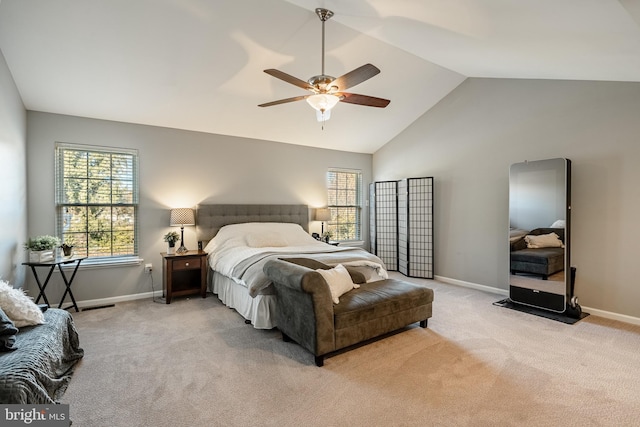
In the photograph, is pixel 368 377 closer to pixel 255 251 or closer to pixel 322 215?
pixel 255 251

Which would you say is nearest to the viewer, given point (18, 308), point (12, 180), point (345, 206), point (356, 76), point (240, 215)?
point (18, 308)

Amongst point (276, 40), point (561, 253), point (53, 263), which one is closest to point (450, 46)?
point (276, 40)

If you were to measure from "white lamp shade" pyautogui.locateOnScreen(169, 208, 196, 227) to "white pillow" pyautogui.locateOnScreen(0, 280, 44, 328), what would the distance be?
7.32ft

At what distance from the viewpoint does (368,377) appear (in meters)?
2.41

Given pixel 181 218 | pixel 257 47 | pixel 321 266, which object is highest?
pixel 257 47

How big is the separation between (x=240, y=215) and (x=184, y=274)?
1263 mm

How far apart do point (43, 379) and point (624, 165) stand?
18.3 feet

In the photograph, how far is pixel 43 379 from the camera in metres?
1.84

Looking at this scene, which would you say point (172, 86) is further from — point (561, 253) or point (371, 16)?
point (561, 253)

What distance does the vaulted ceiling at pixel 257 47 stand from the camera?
7.99 feet

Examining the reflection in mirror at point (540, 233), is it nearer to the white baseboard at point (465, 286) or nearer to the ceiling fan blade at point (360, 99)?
the white baseboard at point (465, 286)

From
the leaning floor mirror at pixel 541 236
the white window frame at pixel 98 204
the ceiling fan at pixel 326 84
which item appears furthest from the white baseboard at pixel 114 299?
the leaning floor mirror at pixel 541 236

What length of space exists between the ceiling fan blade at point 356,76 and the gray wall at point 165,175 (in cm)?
299

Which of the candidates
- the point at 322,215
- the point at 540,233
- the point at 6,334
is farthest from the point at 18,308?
the point at 540,233
